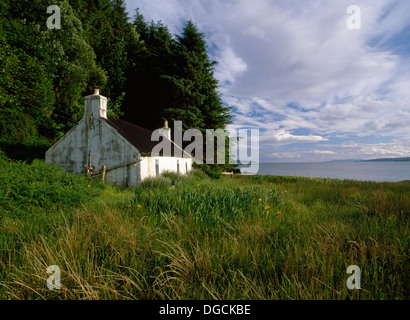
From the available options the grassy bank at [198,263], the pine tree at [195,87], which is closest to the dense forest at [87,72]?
the pine tree at [195,87]

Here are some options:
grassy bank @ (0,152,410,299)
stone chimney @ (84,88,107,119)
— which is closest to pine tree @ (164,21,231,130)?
stone chimney @ (84,88,107,119)

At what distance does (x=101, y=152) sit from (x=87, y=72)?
1521 centimetres

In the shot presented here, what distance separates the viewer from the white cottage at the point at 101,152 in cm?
1316

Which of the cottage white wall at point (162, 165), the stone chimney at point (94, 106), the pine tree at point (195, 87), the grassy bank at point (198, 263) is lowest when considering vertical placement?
the grassy bank at point (198, 263)

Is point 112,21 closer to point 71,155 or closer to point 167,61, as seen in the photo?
point 167,61

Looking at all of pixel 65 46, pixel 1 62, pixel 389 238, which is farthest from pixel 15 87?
pixel 389 238

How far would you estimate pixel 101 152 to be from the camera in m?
13.6

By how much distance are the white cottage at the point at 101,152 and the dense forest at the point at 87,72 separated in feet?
9.09

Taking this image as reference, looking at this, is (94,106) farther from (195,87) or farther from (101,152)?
(195,87)

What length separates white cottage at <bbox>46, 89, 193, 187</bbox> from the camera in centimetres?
1316

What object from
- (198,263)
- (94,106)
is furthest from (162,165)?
(198,263)

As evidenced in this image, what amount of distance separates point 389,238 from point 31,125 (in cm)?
2455

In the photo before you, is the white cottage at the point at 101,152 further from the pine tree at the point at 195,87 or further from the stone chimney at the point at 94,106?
the pine tree at the point at 195,87

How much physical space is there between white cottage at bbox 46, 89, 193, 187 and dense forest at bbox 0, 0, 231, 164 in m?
2.77
